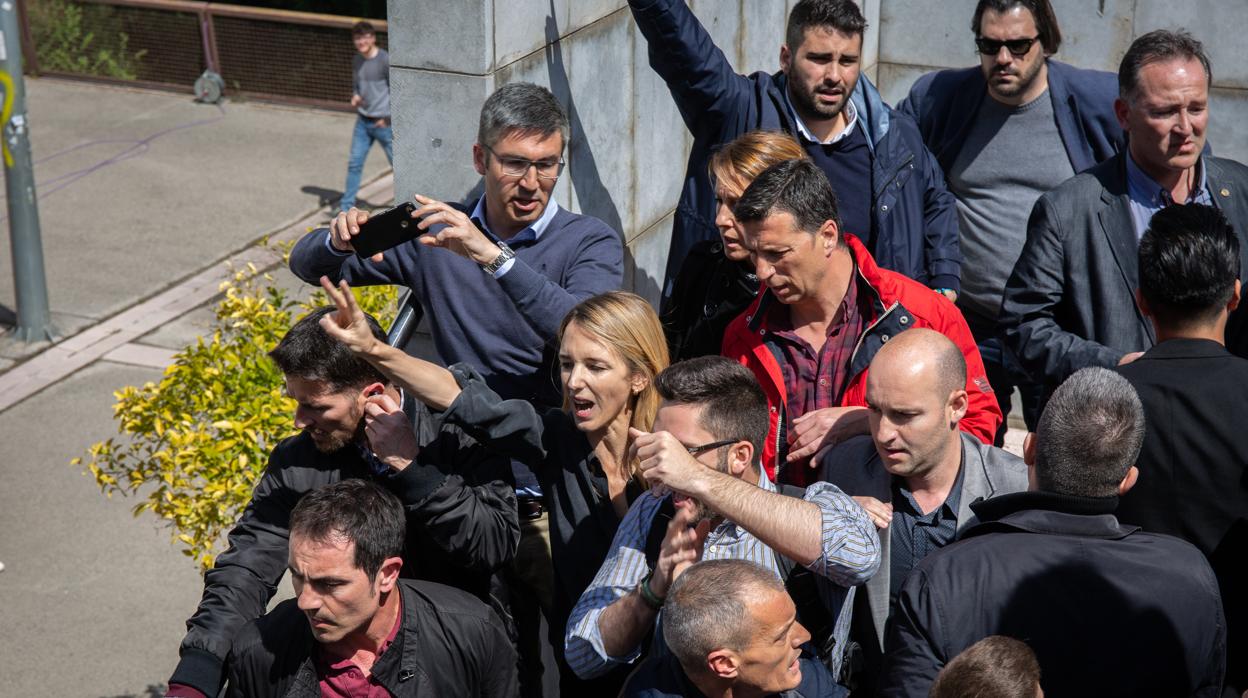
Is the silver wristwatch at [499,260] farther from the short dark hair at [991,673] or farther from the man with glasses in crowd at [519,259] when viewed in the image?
the short dark hair at [991,673]

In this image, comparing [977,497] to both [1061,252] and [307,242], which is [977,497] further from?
[307,242]

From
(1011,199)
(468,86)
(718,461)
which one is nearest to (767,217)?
(718,461)

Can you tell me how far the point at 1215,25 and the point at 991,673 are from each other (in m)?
5.45

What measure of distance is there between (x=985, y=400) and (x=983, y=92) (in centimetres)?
197

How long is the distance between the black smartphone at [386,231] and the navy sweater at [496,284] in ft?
0.89

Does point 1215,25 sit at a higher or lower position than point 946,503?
higher

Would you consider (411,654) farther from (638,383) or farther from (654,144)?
(654,144)

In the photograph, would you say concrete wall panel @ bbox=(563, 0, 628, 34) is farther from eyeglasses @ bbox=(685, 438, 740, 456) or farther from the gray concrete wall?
eyeglasses @ bbox=(685, 438, 740, 456)

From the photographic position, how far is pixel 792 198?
4043 millimetres

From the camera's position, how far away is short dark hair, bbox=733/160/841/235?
404cm

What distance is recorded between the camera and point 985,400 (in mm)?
4133

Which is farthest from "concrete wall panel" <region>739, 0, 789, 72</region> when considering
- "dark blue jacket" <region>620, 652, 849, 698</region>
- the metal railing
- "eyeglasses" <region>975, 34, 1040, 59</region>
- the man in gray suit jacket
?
the metal railing

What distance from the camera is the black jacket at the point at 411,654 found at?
12.0ft

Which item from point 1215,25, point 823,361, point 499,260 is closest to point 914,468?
point 823,361
